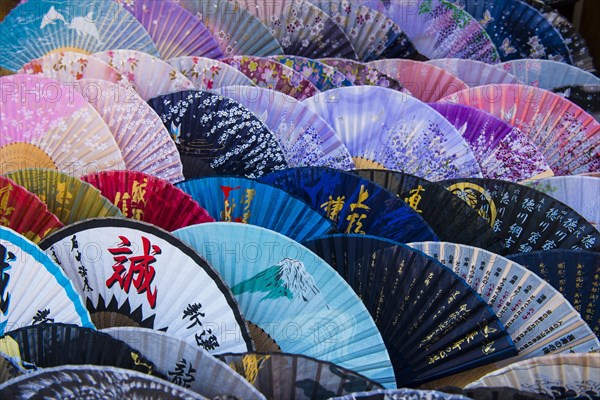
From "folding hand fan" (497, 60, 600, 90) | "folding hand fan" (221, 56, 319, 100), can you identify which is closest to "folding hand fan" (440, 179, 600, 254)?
"folding hand fan" (221, 56, 319, 100)

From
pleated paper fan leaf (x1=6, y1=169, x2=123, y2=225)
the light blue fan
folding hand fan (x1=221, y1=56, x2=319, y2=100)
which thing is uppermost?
folding hand fan (x1=221, y1=56, x2=319, y2=100)

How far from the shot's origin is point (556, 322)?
164 cm

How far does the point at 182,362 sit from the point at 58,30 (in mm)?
1734

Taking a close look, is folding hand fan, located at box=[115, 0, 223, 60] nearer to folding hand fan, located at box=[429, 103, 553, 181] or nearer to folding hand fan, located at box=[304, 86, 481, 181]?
folding hand fan, located at box=[304, 86, 481, 181]

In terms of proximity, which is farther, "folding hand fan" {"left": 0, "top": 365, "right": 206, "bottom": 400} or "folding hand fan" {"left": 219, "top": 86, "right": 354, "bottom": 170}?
"folding hand fan" {"left": 219, "top": 86, "right": 354, "bottom": 170}

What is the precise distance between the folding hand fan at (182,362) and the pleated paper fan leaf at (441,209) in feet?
2.69

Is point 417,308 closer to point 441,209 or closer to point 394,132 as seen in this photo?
point 441,209

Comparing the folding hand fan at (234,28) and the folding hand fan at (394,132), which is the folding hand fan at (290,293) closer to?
the folding hand fan at (394,132)

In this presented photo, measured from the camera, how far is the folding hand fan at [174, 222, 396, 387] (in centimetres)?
161

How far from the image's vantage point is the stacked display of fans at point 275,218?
4.53 feet

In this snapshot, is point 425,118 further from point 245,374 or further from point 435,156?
point 245,374

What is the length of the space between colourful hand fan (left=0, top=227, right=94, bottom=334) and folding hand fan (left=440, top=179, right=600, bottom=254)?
1068 mm

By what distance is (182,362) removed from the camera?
1365mm

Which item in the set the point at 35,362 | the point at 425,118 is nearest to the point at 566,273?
the point at 425,118
